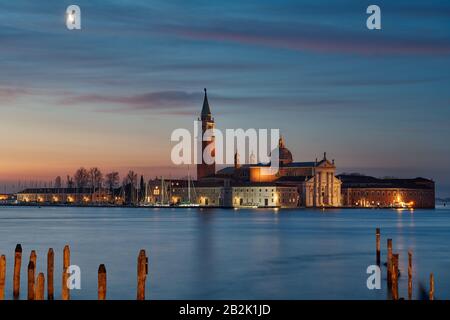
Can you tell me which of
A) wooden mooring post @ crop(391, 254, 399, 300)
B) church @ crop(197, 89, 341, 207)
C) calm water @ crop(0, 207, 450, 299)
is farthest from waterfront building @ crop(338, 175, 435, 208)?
wooden mooring post @ crop(391, 254, 399, 300)

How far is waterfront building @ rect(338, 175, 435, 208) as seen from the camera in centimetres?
14562

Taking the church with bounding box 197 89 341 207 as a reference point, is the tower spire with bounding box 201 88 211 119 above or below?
above

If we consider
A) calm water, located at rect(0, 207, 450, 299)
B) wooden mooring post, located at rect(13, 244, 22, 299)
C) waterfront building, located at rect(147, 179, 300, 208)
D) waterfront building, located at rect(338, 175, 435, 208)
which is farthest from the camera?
waterfront building, located at rect(338, 175, 435, 208)

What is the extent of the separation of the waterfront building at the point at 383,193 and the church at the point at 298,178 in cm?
508

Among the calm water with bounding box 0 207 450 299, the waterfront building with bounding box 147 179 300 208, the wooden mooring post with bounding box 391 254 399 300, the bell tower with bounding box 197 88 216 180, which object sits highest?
the bell tower with bounding box 197 88 216 180

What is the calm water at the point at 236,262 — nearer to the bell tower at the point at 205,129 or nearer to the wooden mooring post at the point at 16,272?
the wooden mooring post at the point at 16,272

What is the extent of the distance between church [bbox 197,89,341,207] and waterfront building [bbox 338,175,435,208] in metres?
5.08

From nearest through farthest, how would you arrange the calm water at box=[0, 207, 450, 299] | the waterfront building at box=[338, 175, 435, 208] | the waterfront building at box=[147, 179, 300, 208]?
the calm water at box=[0, 207, 450, 299], the waterfront building at box=[147, 179, 300, 208], the waterfront building at box=[338, 175, 435, 208]

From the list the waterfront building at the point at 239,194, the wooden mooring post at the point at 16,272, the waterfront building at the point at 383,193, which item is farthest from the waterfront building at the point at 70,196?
the wooden mooring post at the point at 16,272

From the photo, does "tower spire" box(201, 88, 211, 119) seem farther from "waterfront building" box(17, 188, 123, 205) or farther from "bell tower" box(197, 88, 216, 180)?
"waterfront building" box(17, 188, 123, 205)

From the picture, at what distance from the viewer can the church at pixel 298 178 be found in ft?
447
